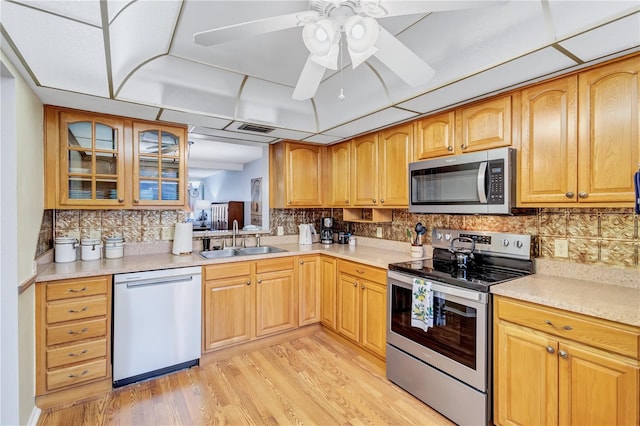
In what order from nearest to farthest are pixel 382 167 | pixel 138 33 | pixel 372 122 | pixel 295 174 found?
pixel 138 33 → pixel 372 122 → pixel 382 167 → pixel 295 174

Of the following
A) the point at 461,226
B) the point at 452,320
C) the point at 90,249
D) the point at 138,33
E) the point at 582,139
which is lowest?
the point at 452,320

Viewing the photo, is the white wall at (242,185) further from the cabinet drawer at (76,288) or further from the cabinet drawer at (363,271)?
the cabinet drawer at (76,288)

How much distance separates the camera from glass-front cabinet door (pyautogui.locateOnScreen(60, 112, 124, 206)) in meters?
2.45

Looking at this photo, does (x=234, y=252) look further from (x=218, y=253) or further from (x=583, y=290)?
(x=583, y=290)

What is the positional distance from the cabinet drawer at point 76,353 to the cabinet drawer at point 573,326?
8.82ft

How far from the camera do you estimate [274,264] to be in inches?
121

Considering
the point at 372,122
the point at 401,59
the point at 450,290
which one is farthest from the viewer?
the point at 372,122

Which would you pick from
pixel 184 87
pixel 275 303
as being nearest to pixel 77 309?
pixel 275 303

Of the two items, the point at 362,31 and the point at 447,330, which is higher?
the point at 362,31

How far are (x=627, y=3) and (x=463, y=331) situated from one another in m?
1.75

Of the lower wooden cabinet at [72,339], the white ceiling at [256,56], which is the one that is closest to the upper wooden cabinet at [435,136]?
the white ceiling at [256,56]

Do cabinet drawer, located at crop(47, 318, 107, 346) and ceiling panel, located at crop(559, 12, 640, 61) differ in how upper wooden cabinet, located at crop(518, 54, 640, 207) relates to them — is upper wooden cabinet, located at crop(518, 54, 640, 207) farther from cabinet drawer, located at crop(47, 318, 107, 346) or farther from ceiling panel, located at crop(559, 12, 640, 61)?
cabinet drawer, located at crop(47, 318, 107, 346)

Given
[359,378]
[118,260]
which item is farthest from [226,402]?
[118,260]

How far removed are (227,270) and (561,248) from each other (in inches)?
99.8
